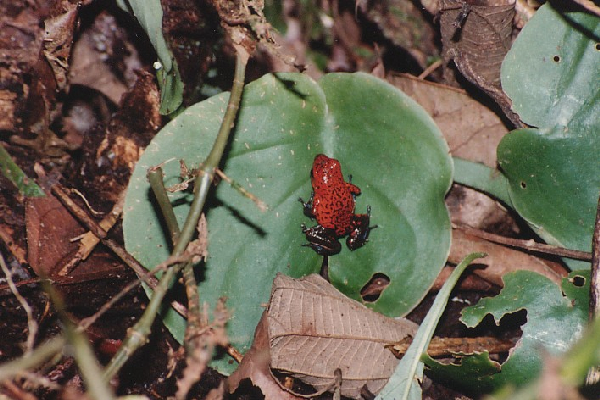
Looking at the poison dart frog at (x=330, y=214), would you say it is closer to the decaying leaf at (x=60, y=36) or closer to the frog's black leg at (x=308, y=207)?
the frog's black leg at (x=308, y=207)

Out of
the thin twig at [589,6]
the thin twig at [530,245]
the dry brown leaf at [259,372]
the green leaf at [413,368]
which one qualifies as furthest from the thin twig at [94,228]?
the thin twig at [589,6]

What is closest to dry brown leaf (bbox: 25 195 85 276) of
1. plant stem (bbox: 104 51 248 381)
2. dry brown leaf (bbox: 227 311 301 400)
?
plant stem (bbox: 104 51 248 381)

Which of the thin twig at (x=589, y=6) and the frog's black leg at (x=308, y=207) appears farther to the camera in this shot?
the frog's black leg at (x=308, y=207)

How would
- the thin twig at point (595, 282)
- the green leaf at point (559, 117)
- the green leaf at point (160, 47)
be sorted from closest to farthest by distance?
the thin twig at point (595, 282), the green leaf at point (160, 47), the green leaf at point (559, 117)

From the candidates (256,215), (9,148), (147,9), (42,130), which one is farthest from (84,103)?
(256,215)

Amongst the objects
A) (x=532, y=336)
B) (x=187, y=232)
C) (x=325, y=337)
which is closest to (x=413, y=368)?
(x=325, y=337)

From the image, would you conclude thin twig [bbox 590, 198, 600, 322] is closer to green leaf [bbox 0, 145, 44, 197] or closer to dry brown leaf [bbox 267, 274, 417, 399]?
dry brown leaf [bbox 267, 274, 417, 399]

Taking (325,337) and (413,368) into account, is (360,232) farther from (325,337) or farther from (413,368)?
(413,368)
